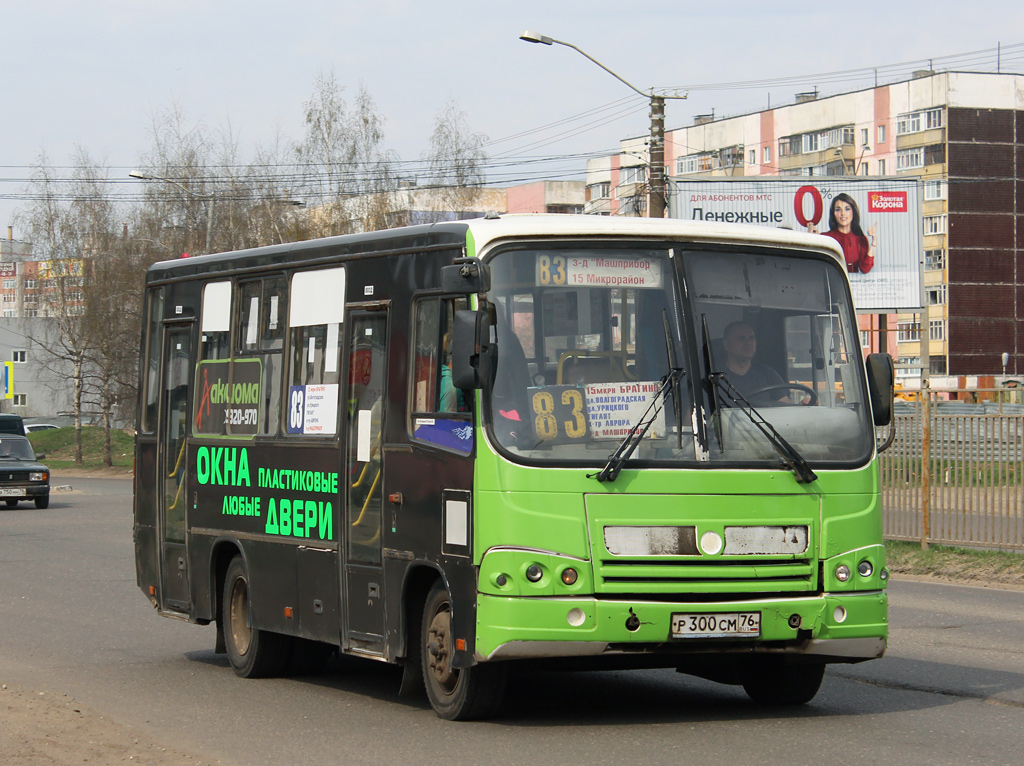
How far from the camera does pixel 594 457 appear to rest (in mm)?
8125

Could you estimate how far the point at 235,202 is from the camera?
196ft

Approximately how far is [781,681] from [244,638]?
12.7ft

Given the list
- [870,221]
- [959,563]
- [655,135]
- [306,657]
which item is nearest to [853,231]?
[870,221]

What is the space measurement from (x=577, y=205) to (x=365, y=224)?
186 feet

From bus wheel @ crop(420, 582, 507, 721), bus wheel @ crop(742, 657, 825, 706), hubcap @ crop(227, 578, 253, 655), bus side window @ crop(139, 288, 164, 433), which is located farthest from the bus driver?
bus side window @ crop(139, 288, 164, 433)

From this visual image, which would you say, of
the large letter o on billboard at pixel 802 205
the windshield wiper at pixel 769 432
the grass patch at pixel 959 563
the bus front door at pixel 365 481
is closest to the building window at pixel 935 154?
the large letter o on billboard at pixel 802 205

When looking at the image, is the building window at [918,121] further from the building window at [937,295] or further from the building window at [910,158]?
the building window at [937,295]

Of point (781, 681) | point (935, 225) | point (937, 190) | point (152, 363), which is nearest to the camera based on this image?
point (781, 681)

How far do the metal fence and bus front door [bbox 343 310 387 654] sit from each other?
10.8 metres

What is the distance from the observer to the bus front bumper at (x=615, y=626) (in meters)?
7.92

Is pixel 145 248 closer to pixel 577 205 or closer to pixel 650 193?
pixel 650 193

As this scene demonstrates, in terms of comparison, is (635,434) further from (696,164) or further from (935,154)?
(696,164)

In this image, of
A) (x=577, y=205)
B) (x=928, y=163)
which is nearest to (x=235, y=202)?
(x=928, y=163)

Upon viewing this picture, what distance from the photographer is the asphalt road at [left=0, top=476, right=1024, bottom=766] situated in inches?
303
